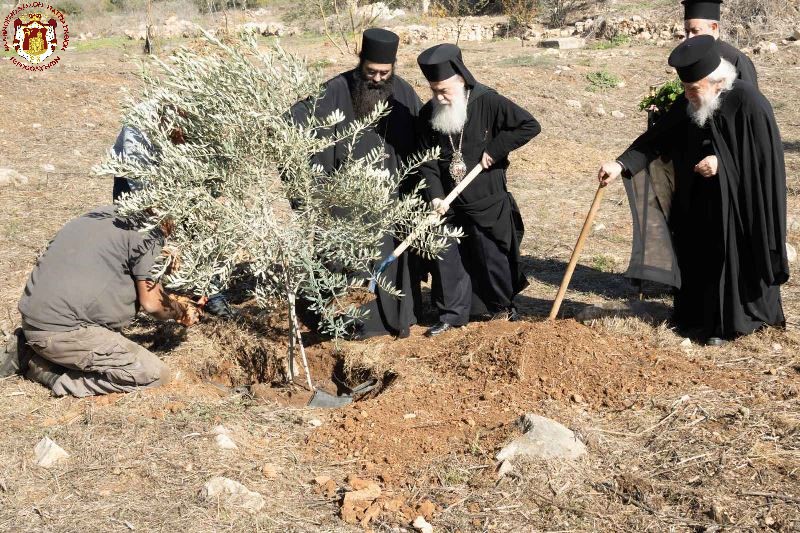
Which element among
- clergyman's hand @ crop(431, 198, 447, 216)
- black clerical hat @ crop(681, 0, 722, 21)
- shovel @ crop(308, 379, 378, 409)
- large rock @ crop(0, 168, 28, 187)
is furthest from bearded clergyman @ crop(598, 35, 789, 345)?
large rock @ crop(0, 168, 28, 187)

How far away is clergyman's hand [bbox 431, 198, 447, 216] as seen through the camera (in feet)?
16.5

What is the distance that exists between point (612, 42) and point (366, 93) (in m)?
14.1

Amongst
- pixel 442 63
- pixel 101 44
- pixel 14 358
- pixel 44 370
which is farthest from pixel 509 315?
pixel 101 44

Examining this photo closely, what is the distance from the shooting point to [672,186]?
211 inches

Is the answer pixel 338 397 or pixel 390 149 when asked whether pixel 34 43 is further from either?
pixel 338 397

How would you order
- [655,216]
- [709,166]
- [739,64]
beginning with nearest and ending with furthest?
1. [709,166]
2. [739,64]
3. [655,216]

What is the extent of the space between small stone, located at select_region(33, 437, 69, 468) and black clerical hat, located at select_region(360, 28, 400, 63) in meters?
2.82

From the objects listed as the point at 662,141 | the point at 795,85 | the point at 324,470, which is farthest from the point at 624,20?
the point at 324,470

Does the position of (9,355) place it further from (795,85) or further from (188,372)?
(795,85)

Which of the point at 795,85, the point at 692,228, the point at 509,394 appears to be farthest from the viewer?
the point at 795,85

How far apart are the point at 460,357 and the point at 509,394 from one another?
1.89ft

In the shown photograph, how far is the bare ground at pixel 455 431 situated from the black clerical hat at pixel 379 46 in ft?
4.95

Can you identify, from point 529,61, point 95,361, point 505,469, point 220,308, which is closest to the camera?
point 505,469

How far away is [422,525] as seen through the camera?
3373mm
